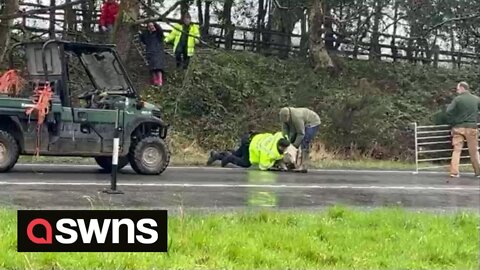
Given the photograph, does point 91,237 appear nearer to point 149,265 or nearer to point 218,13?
point 149,265

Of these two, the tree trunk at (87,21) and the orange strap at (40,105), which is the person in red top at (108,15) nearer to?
the tree trunk at (87,21)

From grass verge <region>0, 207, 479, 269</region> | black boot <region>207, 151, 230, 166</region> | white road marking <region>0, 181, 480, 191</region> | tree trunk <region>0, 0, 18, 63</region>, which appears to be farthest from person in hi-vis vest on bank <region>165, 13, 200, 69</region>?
grass verge <region>0, 207, 479, 269</region>

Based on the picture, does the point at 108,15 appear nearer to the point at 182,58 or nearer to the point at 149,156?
the point at 182,58

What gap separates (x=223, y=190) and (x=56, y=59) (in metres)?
3.99

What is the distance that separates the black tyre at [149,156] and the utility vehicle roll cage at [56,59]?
0.89 metres

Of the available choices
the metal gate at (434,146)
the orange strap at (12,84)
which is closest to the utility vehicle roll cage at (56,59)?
the orange strap at (12,84)

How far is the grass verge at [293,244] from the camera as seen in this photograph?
6891 mm

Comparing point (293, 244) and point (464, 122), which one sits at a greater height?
point (464, 122)

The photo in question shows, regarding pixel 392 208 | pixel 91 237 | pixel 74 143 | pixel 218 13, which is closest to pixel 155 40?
pixel 218 13

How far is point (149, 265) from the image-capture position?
6906mm

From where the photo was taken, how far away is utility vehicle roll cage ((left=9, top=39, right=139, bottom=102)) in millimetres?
14703

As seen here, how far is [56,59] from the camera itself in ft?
48.5

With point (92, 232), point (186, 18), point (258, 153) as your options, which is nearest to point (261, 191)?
point (258, 153)

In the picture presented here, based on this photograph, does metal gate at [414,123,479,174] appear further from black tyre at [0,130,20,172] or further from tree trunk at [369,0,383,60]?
black tyre at [0,130,20,172]
